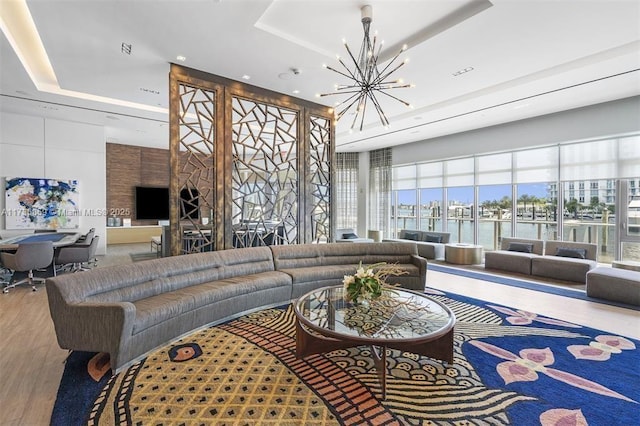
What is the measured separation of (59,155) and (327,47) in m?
7.48

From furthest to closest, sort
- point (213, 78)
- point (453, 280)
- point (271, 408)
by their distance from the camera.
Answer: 1. point (453, 280)
2. point (213, 78)
3. point (271, 408)

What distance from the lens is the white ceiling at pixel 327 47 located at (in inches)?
128

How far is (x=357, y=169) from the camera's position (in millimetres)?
11219

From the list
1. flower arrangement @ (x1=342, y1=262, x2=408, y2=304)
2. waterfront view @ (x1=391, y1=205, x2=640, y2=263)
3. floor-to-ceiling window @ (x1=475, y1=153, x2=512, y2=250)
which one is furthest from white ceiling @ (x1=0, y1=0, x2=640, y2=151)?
flower arrangement @ (x1=342, y1=262, x2=408, y2=304)

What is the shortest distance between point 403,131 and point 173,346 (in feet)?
23.5

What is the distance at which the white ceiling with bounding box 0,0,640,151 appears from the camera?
3250 mm

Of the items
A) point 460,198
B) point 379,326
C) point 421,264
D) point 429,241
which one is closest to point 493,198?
point 460,198

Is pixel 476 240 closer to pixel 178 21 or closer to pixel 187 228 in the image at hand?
pixel 187 228

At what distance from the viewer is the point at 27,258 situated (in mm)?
4961

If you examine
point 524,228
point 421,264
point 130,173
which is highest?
point 130,173

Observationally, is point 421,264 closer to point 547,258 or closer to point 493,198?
point 547,258

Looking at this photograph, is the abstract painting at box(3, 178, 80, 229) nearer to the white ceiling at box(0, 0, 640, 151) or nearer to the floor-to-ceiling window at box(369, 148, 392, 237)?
the white ceiling at box(0, 0, 640, 151)

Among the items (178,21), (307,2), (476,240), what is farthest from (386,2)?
(476,240)

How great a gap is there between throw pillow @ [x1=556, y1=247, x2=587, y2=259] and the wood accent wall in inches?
459
